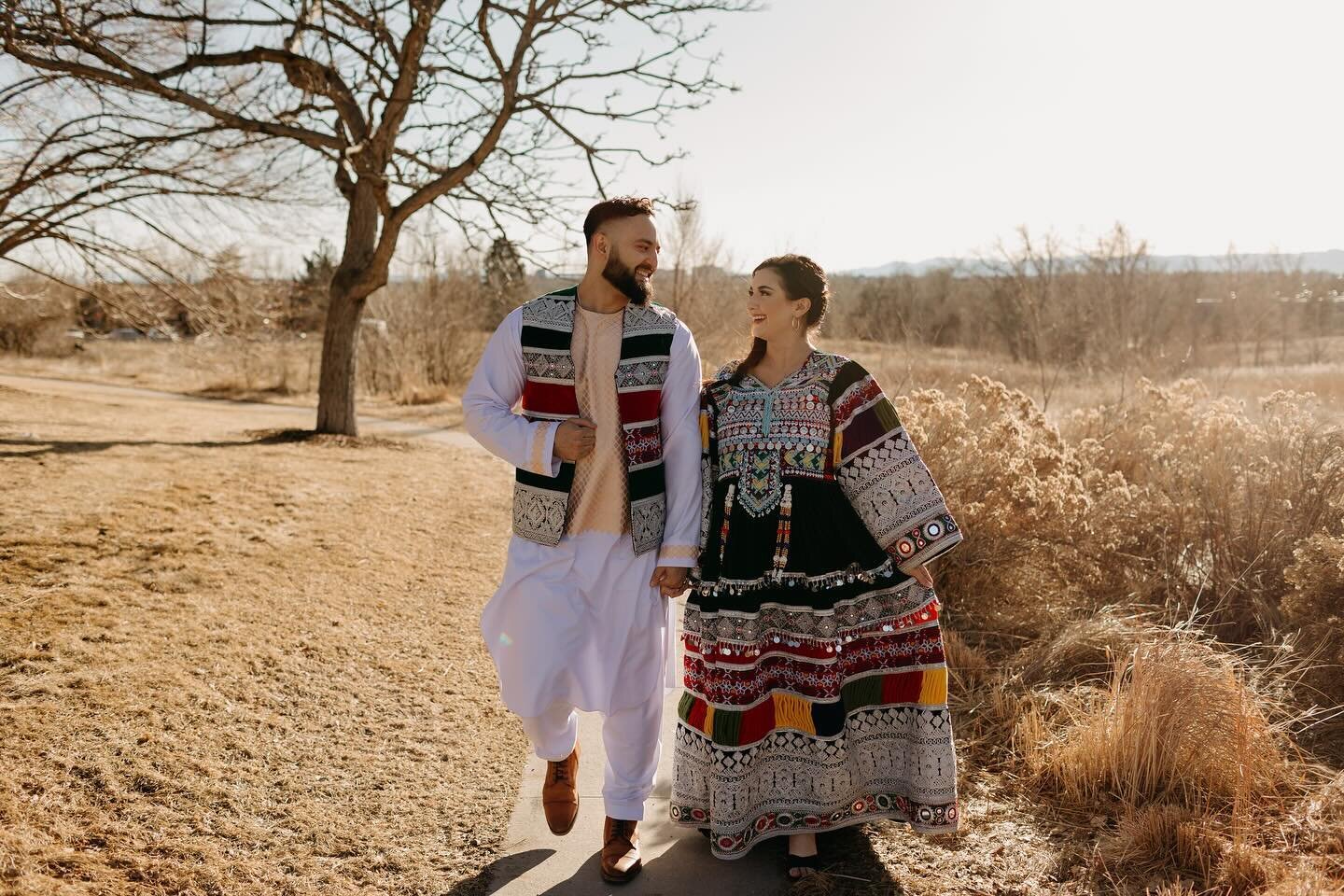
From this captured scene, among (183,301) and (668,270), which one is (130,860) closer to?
(183,301)

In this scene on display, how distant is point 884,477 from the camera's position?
324 cm

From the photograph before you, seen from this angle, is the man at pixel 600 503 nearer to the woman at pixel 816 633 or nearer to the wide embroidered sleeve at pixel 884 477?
the woman at pixel 816 633

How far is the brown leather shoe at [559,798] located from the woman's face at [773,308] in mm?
1647

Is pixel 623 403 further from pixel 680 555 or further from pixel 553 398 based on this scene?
pixel 680 555

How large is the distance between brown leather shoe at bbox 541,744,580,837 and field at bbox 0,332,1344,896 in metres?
0.25

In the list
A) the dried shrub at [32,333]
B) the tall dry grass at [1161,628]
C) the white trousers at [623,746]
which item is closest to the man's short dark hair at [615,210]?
the white trousers at [623,746]

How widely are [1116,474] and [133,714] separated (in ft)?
18.4

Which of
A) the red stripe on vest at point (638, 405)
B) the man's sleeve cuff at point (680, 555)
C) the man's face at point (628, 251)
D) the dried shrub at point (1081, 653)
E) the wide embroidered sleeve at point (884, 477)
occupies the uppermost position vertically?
the man's face at point (628, 251)

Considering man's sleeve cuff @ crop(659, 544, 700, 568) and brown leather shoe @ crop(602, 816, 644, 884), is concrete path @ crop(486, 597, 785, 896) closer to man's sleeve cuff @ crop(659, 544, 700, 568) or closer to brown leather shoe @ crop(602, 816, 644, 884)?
brown leather shoe @ crop(602, 816, 644, 884)

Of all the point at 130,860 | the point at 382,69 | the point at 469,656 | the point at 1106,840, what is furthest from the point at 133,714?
the point at 382,69

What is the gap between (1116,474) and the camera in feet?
20.3

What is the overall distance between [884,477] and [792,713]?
0.84 m

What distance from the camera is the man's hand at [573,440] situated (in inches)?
126

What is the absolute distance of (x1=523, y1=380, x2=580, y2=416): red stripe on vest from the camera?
3.32 m
